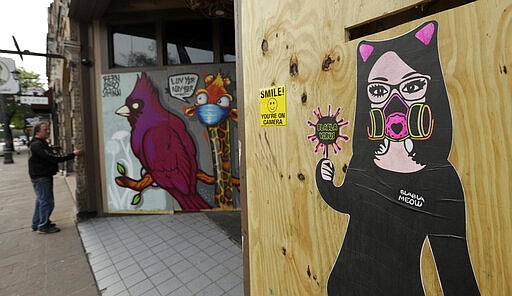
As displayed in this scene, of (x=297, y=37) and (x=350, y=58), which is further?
(x=297, y=37)

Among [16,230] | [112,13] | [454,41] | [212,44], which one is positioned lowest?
[16,230]

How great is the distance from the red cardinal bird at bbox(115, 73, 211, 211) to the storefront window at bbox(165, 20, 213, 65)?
797 mm

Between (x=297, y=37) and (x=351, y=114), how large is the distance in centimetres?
53

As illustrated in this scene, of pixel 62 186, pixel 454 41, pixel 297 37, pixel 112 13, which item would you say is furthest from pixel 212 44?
pixel 62 186

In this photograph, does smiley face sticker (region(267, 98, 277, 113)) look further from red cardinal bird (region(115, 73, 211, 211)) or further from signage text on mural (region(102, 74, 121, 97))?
signage text on mural (region(102, 74, 121, 97))

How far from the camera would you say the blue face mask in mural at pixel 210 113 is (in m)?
5.17

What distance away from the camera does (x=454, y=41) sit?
82 cm

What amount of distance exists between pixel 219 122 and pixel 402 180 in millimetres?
4467

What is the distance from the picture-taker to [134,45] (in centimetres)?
529

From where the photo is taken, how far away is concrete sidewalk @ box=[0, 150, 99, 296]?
3.15 meters

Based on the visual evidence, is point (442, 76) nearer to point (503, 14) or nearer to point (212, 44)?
point (503, 14)

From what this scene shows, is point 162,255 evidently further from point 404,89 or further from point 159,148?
point 404,89

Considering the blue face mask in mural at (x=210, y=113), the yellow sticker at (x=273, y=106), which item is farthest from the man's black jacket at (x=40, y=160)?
the yellow sticker at (x=273, y=106)

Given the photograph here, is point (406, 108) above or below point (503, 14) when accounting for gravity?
below
